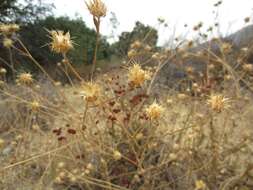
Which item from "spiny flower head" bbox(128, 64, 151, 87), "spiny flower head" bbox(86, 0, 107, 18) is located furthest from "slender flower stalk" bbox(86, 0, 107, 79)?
"spiny flower head" bbox(128, 64, 151, 87)

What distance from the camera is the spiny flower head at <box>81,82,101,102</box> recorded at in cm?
183

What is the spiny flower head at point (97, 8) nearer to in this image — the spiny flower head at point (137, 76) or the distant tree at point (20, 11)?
the spiny flower head at point (137, 76)

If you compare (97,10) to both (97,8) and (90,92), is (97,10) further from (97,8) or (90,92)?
(90,92)

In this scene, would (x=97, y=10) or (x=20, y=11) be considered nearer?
(x=97, y=10)

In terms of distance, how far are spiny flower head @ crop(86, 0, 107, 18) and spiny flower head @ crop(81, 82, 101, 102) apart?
265 mm

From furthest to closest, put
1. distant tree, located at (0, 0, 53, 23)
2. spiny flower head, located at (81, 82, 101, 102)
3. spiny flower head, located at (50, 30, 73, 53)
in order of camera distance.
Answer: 1. distant tree, located at (0, 0, 53, 23)
2. spiny flower head, located at (50, 30, 73, 53)
3. spiny flower head, located at (81, 82, 101, 102)

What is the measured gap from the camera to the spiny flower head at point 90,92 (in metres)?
1.83

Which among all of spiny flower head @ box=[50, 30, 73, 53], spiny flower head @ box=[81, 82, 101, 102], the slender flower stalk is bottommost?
spiny flower head @ box=[81, 82, 101, 102]

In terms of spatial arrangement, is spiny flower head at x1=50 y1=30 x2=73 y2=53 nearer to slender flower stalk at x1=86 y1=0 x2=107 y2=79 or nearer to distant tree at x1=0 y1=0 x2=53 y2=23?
slender flower stalk at x1=86 y1=0 x2=107 y2=79

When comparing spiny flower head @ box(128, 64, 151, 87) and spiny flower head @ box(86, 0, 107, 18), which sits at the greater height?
spiny flower head @ box(86, 0, 107, 18)

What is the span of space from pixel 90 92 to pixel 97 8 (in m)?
0.32

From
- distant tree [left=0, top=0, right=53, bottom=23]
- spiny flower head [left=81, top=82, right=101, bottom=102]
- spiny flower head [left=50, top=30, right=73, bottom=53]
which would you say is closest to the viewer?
spiny flower head [left=81, top=82, right=101, bottom=102]

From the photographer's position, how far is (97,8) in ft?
6.11

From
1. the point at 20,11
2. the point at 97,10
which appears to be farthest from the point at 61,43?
the point at 20,11
